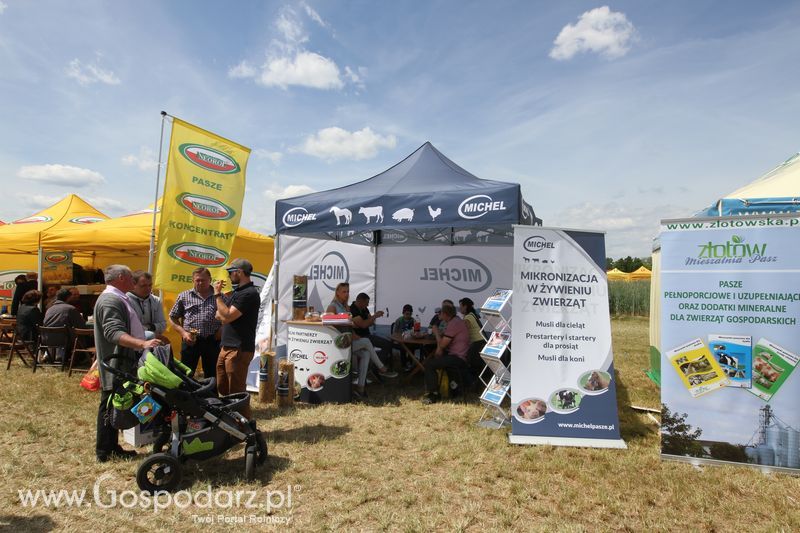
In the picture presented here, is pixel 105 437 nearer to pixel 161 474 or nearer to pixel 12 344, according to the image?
pixel 161 474

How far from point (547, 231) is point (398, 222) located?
5.59 ft

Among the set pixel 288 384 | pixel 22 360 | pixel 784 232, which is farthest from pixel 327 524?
pixel 22 360

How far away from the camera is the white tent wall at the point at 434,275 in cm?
835

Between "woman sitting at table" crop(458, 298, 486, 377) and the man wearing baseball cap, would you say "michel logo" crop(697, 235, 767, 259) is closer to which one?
"woman sitting at table" crop(458, 298, 486, 377)

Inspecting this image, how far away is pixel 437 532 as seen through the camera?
2.75m

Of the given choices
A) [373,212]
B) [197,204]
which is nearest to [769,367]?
[373,212]

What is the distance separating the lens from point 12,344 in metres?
7.23

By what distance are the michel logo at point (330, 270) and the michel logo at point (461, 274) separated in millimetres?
1468

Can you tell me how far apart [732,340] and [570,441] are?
1550mm

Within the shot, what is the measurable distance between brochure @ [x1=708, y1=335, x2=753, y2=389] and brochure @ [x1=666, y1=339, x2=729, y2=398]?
0.15 ft

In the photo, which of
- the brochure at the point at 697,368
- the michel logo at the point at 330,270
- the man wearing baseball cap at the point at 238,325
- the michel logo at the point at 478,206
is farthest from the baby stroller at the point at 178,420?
the michel logo at the point at 330,270

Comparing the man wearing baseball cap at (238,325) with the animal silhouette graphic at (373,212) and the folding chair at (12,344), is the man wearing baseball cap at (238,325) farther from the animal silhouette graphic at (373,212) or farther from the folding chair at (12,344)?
the folding chair at (12,344)

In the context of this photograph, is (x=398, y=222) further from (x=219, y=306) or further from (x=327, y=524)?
(x=327, y=524)

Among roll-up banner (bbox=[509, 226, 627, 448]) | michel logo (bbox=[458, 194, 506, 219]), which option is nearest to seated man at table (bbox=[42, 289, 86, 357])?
michel logo (bbox=[458, 194, 506, 219])
